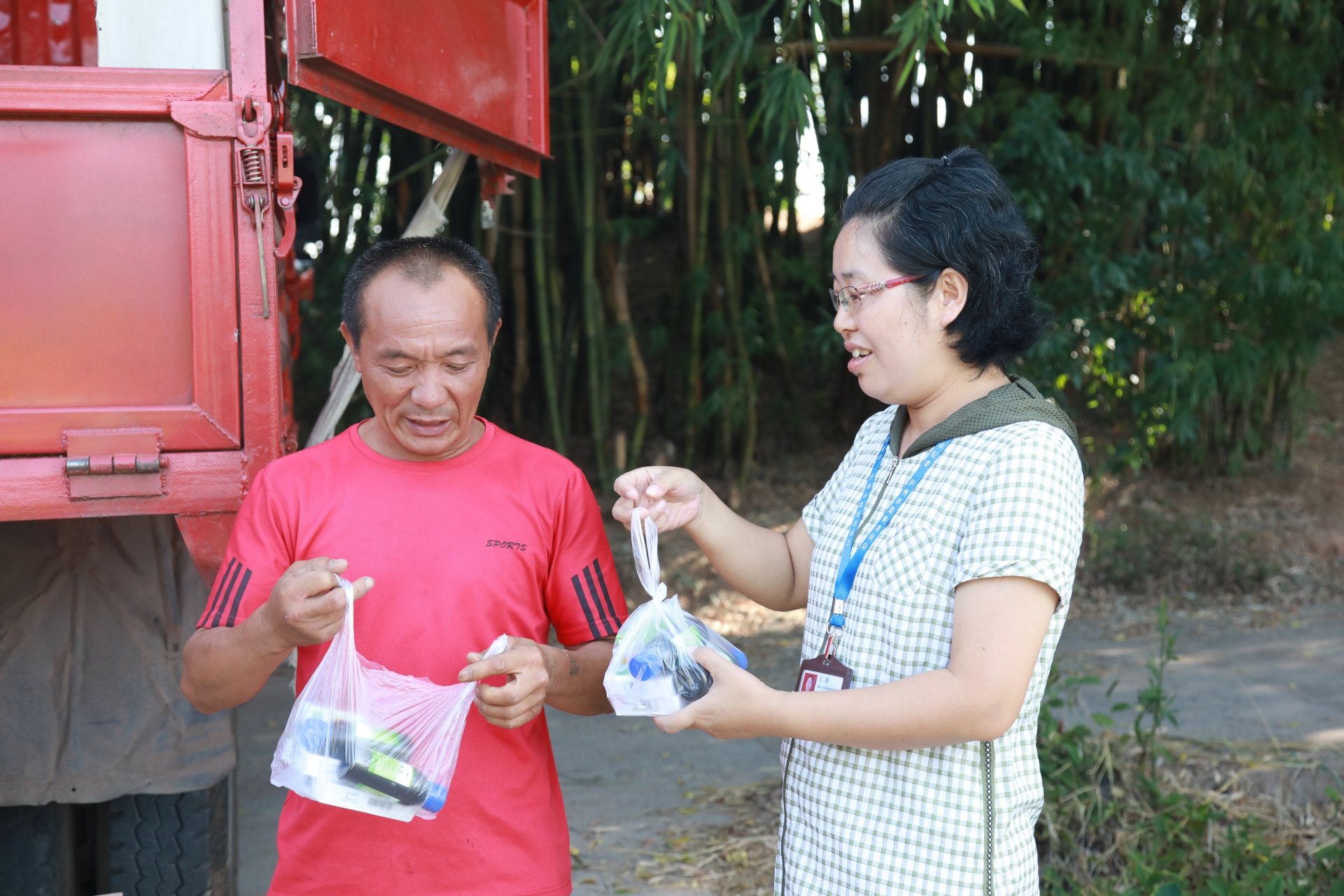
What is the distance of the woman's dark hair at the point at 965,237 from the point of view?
1.40m

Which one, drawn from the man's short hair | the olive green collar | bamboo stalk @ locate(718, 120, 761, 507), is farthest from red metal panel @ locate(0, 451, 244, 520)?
bamboo stalk @ locate(718, 120, 761, 507)

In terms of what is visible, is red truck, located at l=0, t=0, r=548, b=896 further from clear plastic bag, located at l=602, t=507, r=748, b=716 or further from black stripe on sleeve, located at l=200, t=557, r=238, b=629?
clear plastic bag, located at l=602, t=507, r=748, b=716

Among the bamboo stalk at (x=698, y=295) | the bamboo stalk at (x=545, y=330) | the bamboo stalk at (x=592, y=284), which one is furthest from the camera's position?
the bamboo stalk at (x=698, y=295)

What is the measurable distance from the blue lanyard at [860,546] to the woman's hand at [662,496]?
23 centimetres

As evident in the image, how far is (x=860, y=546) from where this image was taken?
147 cm

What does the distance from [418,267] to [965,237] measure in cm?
70

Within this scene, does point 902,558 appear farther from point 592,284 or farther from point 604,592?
point 592,284

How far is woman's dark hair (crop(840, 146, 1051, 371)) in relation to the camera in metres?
1.40

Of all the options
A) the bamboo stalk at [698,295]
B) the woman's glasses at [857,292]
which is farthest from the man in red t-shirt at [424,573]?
the bamboo stalk at [698,295]

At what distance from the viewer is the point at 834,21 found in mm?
5441

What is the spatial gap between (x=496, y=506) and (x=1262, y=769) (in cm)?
248

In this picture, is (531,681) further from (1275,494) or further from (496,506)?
(1275,494)

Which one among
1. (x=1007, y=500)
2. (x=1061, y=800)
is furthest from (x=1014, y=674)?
(x=1061, y=800)

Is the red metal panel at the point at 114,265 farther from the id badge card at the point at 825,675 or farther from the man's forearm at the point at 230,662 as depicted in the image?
the id badge card at the point at 825,675
